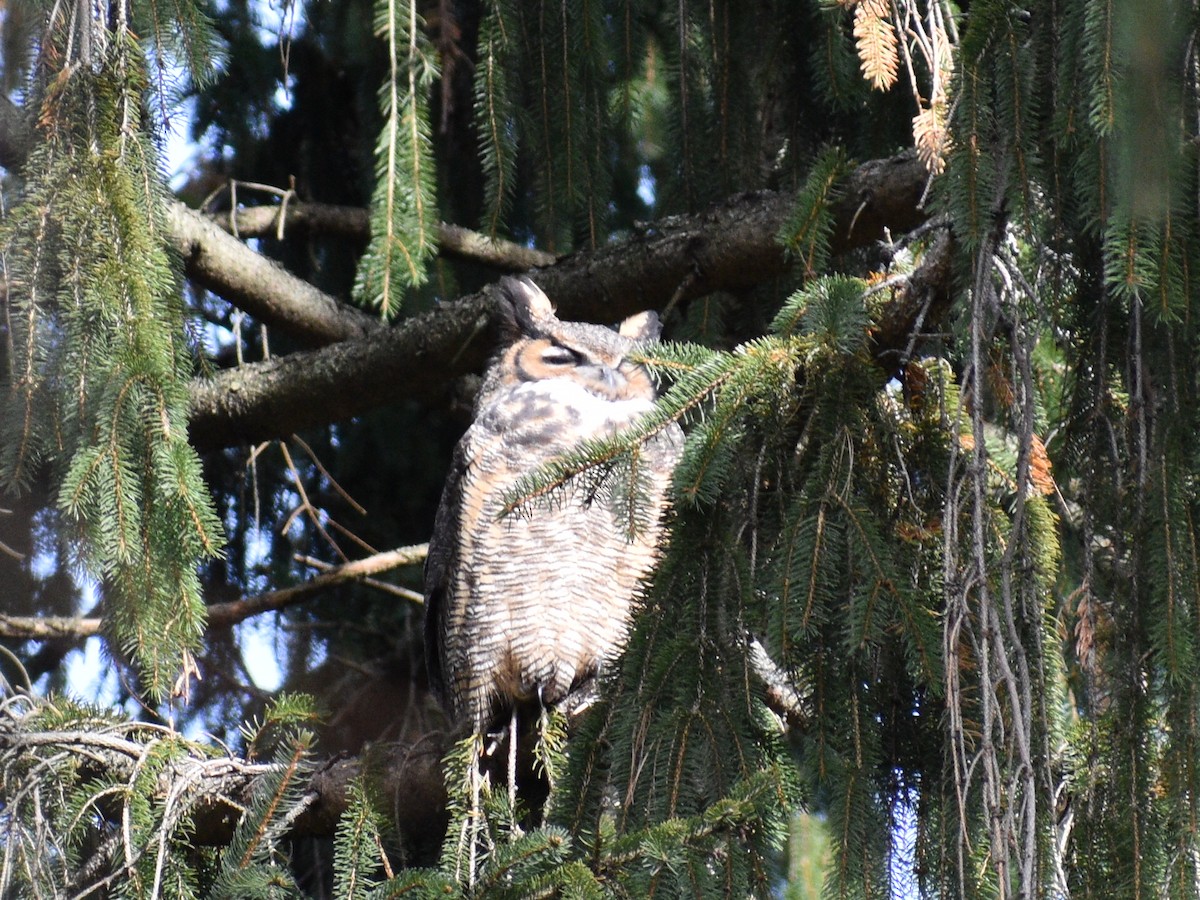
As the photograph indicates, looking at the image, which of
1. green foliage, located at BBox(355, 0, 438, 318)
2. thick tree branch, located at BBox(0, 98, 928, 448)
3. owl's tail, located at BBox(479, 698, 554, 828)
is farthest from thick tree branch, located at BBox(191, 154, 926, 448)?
owl's tail, located at BBox(479, 698, 554, 828)

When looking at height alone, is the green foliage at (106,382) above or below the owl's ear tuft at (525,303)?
below

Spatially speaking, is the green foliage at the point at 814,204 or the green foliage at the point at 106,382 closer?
the green foliage at the point at 814,204

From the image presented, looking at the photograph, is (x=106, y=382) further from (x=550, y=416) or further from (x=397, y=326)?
(x=397, y=326)

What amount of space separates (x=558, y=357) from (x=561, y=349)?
26mm

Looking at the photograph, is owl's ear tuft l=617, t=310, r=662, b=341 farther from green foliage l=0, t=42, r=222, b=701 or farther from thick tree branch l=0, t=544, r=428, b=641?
green foliage l=0, t=42, r=222, b=701

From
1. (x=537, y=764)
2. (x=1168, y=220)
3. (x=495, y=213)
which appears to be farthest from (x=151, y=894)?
(x=1168, y=220)

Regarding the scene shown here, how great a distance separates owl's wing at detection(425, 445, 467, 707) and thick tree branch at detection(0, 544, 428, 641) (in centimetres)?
49

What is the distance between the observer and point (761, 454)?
1726 mm

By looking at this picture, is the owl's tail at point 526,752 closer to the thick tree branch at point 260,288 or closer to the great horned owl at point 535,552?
the great horned owl at point 535,552

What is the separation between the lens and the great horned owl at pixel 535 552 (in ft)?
9.50

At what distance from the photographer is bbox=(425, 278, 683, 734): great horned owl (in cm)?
289

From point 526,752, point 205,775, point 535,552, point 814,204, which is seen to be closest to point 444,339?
point 535,552

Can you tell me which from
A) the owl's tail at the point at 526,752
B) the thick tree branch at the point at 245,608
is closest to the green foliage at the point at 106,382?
the owl's tail at the point at 526,752

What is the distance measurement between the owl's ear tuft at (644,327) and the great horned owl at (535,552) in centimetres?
11
